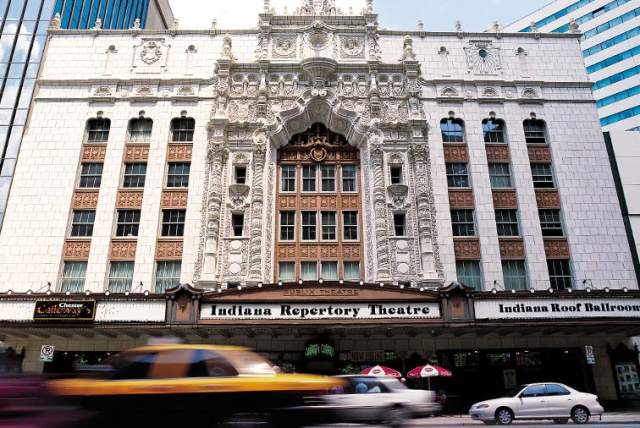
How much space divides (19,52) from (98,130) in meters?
11.0

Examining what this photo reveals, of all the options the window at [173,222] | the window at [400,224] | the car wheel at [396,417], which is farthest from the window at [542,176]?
the car wheel at [396,417]

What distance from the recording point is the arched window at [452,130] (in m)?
31.4

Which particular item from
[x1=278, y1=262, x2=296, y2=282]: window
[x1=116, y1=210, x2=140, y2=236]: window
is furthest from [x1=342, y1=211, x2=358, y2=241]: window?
[x1=116, y1=210, x2=140, y2=236]: window

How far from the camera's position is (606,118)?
2640 inches

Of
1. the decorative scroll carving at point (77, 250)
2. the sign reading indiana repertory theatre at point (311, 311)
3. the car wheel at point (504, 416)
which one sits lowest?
the car wheel at point (504, 416)

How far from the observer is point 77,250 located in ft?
92.5

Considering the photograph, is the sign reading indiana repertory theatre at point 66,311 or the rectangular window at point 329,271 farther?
the rectangular window at point 329,271

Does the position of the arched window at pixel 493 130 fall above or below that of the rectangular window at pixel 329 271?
above

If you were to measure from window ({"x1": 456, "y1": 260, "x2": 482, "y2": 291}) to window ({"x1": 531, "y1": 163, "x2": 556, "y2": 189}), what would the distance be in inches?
272

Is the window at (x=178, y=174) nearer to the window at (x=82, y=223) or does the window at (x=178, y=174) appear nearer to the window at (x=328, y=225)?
the window at (x=82, y=223)

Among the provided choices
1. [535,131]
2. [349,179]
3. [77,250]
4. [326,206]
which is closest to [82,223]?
[77,250]

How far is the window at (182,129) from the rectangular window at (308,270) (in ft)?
37.1

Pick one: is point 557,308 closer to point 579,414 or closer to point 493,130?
point 579,414

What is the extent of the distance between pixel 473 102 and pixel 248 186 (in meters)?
16.2
